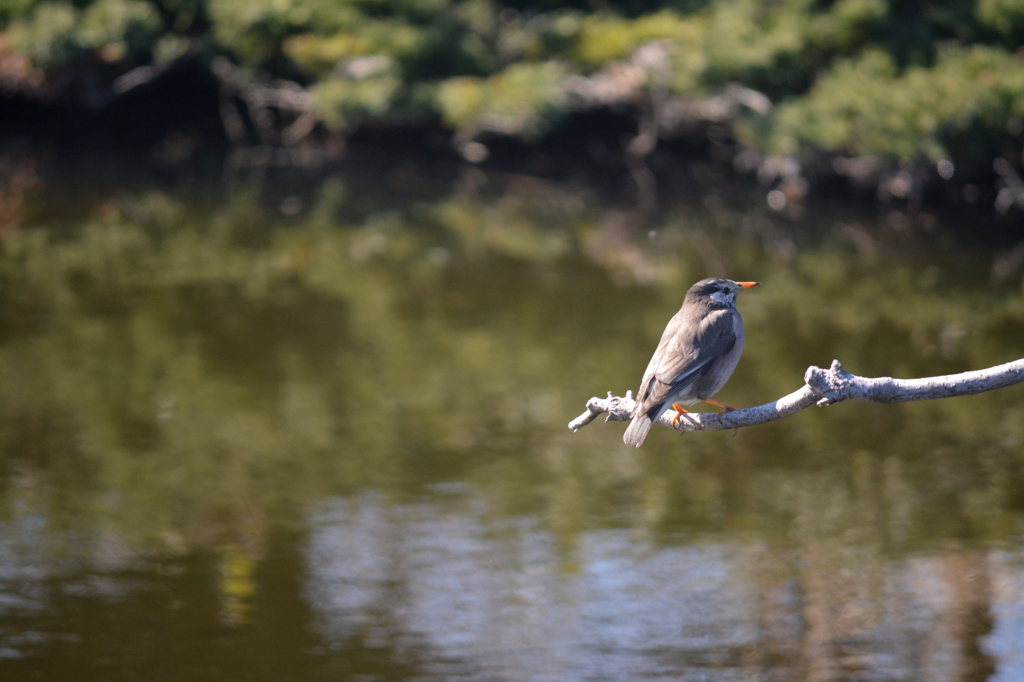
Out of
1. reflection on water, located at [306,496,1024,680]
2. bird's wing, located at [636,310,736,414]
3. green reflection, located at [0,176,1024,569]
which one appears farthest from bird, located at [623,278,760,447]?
green reflection, located at [0,176,1024,569]

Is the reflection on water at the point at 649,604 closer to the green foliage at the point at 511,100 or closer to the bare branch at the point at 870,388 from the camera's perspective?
the bare branch at the point at 870,388

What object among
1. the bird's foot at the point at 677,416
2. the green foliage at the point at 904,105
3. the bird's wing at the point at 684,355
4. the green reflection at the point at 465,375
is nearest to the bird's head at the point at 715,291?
the bird's wing at the point at 684,355

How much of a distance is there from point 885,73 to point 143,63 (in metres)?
12.6

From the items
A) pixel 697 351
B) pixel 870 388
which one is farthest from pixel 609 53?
pixel 870 388

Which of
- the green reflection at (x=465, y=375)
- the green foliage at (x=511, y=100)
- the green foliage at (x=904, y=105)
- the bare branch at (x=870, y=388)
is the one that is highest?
the green foliage at (x=511, y=100)

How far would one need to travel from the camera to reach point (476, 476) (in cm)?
839

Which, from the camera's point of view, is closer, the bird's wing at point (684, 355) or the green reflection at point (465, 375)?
the bird's wing at point (684, 355)

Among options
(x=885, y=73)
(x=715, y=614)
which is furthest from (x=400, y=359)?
(x=885, y=73)

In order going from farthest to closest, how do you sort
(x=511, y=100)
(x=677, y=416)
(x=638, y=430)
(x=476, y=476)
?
(x=511, y=100)
(x=476, y=476)
(x=677, y=416)
(x=638, y=430)

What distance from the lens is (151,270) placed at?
12914 mm

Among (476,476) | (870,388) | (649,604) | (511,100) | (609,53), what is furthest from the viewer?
(609,53)

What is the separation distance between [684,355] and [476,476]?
449cm

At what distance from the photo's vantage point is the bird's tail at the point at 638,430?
12.0ft

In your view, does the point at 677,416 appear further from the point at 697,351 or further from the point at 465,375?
the point at 465,375
